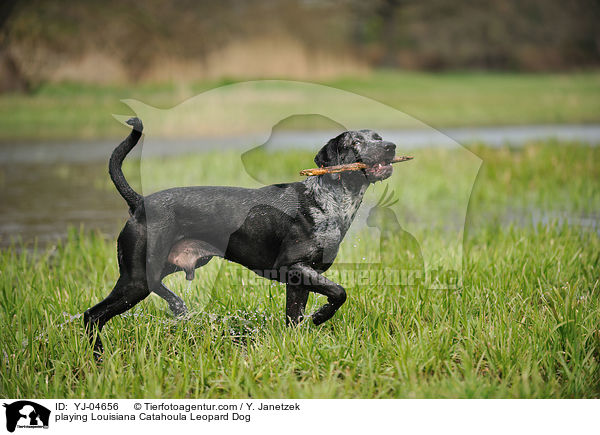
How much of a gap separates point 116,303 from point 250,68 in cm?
1923

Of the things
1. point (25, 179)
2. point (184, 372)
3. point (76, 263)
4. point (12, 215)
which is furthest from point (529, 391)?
point (25, 179)

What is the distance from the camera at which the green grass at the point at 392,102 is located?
706 inches

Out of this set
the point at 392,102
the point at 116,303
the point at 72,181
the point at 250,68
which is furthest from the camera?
the point at 250,68

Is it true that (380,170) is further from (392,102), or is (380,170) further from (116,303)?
(392,102)

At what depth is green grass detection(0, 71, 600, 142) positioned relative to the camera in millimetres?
17922

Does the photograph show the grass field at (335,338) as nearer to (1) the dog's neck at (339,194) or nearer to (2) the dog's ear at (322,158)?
(1) the dog's neck at (339,194)

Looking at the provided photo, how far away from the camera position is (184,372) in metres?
3.75

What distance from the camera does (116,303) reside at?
3.69 metres

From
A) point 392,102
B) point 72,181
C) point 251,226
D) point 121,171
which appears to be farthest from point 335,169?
point 392,102

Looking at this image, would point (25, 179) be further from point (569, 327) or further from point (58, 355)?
point (569, 327)

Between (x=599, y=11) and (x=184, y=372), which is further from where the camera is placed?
(x=599, y=11)

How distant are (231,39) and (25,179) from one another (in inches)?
656
